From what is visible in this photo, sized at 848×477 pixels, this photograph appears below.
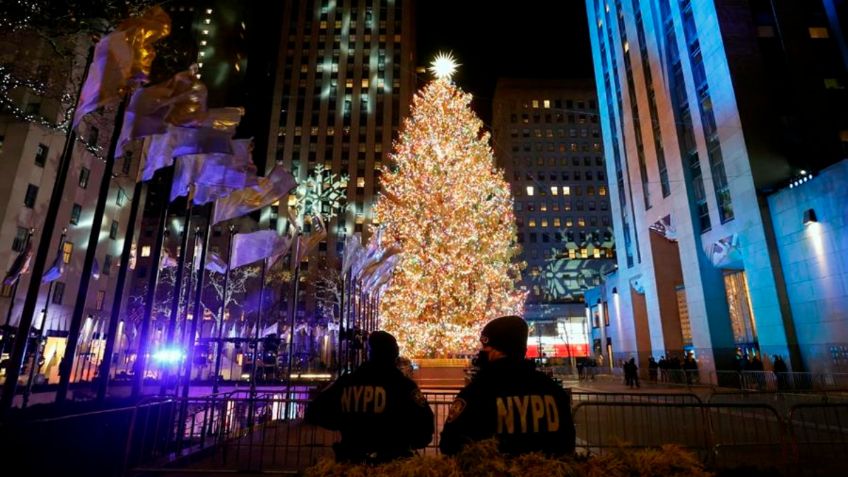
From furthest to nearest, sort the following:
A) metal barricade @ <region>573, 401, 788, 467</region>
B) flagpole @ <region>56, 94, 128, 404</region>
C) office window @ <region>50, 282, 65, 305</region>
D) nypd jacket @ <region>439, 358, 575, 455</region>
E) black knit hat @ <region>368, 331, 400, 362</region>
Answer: office window @ <region>50, 282, 65, 305</region>, metal barricade @ <region>573, 401, 788, 467</region>, flagpole @ <region>56, 94, 128, 404</region>, black knit hat @ <region>368, 331, 400, 362</region>, nypd jacket @ <region>439, 358, 575, 455</region>

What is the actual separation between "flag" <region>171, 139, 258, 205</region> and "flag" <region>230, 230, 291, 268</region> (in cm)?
321

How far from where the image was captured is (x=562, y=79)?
3991 inches

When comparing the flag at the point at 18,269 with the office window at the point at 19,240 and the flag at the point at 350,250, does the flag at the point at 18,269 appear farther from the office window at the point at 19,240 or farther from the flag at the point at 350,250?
the flag at the point at 350,250

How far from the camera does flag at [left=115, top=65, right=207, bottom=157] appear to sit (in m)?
8.15

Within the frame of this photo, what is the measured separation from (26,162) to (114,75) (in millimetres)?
30545

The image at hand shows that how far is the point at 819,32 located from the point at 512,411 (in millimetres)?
37753

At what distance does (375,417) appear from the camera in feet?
12.4

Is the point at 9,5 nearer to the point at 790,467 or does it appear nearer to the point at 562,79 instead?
the point at 790,467

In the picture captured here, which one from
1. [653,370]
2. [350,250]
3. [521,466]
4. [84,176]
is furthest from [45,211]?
[653,370]

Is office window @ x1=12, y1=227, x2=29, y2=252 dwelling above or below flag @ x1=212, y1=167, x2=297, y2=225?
above

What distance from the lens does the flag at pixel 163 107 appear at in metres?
8.15

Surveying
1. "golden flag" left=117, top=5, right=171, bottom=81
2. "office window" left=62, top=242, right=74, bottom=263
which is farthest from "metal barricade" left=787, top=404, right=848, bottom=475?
"office window" left=62, top=242, right=74, bottom=263

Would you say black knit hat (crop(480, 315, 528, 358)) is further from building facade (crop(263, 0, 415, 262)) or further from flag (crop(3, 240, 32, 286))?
building facade (crop(263, 0, 415, 262))

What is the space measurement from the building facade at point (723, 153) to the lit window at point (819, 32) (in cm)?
9
